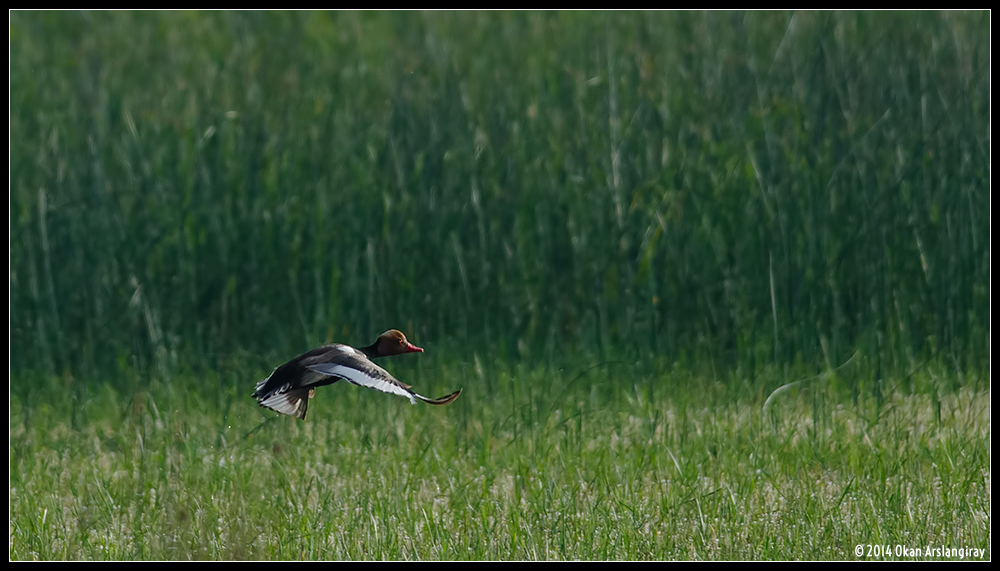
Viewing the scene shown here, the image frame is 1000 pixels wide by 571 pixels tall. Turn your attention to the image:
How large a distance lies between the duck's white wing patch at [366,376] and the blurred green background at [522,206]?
2.47m

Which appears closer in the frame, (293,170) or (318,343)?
(318,343)

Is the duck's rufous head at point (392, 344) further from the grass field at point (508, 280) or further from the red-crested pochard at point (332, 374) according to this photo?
the grass field at point (508, 280)

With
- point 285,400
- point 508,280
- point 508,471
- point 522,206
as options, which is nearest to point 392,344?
point 285,400

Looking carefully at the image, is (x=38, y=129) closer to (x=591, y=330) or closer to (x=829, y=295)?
(x=591, y=330)

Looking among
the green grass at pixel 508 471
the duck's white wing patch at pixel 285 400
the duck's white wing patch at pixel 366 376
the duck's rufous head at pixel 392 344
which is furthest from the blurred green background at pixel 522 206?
the duck's white wing patch at pixel 366 376

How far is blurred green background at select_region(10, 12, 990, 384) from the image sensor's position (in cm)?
650

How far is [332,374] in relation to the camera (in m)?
3.72

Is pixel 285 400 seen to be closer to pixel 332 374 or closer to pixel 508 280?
pixel 332 374

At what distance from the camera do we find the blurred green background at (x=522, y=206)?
6.50 m

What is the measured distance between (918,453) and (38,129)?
5126 millimetres

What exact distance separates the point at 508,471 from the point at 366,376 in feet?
6.46

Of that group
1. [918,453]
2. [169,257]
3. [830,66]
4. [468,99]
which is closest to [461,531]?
[918,453]

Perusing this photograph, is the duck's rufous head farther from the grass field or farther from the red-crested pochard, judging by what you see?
the grass field

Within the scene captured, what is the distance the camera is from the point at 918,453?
5.44 meters
